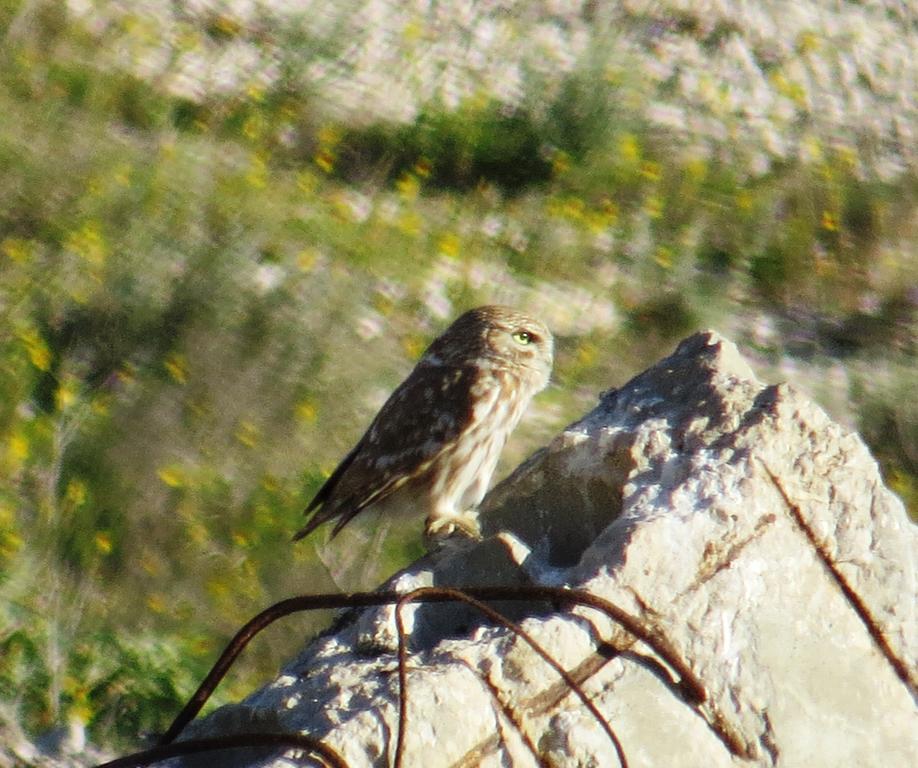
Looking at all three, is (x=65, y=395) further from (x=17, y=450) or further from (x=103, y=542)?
(x=103, y=542)

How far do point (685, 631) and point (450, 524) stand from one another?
2444 millimetres

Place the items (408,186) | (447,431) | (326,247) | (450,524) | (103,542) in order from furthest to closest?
(408,186)
(326,247)
(103,542)
(447,431)
(450,524)

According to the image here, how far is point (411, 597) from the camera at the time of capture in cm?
260

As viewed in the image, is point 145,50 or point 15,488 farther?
point 145,50

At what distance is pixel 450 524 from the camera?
17.3 ft

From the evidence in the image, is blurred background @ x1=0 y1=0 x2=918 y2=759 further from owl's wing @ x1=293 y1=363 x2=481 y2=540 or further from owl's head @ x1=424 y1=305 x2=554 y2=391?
owl's head @ x1=424 y1=305 x2=554 y2=391

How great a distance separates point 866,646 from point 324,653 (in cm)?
106

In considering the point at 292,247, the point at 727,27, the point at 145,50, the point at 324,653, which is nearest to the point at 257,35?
the point at 145,50

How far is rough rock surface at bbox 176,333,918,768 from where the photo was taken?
2.64 metres

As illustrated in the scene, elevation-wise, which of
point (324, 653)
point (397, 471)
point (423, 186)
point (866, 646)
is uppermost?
point (866, 646)

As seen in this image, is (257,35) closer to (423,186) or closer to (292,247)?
(423,186)

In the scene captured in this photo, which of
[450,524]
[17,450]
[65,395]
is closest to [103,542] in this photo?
[17,450]

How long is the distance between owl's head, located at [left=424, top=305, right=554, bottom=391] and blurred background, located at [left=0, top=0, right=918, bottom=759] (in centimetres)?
105

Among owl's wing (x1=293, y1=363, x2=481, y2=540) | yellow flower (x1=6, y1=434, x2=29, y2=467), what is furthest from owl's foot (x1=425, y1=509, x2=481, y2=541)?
yellow flower (x1=6, y1=434, x2=29, y2=467)
